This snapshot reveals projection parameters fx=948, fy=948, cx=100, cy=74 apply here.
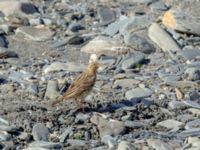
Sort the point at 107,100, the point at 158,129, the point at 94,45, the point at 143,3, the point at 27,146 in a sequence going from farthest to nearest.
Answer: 1. the point at 143,3
2. the point at 94,45
3. the point at 107,100
4. the point at 158,129
5. the point at 27,146

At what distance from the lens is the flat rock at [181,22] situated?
47.4 feet

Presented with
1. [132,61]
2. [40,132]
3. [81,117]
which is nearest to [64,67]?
[132,61]

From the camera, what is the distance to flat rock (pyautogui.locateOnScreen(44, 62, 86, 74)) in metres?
13.0

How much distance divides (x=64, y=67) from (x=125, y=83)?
1.06m

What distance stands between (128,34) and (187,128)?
12.1 ft

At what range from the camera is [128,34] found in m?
14.3

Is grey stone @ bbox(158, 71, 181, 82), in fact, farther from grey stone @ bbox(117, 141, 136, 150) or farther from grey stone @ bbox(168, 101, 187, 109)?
grey stone @ bbox(117, 141, 136, 150)

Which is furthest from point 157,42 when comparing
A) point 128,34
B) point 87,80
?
point 87,80

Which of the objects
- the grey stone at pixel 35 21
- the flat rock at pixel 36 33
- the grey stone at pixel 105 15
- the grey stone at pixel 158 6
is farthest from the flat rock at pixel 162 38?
the grey stone at pixel 35 21

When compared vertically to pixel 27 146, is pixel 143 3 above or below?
above

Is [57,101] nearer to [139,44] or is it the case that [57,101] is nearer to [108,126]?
[108,126]

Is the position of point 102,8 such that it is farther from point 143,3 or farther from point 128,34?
point 128,34

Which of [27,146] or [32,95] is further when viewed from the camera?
[32,95]

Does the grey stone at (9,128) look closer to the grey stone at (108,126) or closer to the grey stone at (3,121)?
the grey stone at (3,121)
